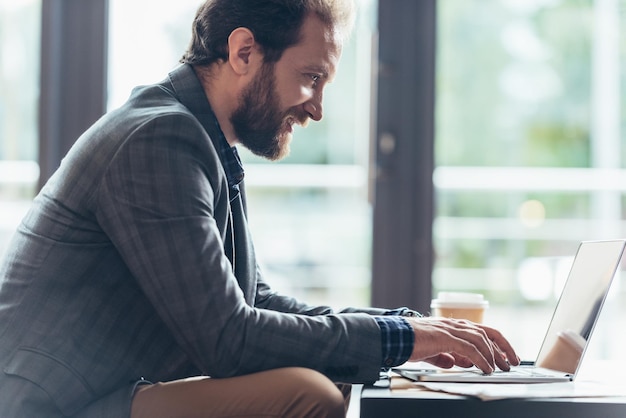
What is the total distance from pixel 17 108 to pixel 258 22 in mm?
1601

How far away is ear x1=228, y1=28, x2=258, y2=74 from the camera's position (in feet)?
4.87

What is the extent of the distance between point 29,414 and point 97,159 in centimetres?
37

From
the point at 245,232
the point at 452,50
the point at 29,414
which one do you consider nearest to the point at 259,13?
the point at 245,232

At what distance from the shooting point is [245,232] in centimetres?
151

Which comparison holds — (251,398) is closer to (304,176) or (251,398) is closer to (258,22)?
(258,22)

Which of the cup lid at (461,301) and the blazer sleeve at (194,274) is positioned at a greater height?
the blazer sleeve at (194,274)

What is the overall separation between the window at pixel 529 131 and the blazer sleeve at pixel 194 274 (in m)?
1.55

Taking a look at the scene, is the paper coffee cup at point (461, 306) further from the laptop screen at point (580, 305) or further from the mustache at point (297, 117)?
the mustache at point (297, 117)

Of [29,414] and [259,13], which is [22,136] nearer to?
[259,13]

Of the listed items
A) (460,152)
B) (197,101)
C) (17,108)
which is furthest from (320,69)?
(17,108)

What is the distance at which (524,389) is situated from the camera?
45.0 inches

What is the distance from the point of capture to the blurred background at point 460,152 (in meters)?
2.71

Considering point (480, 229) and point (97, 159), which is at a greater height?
point (97, 159)

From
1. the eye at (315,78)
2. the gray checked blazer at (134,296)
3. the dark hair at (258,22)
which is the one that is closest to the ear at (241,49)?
the dark hair at (258,22)
